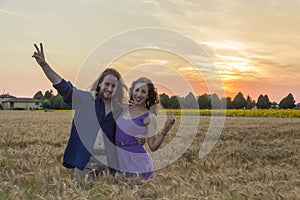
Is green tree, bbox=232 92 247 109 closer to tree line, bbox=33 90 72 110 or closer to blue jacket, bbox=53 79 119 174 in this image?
tree line, bbox=33 90 72 110

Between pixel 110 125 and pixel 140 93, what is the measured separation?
56 centimetres

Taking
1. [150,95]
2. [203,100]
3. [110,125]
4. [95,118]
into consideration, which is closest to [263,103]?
[203,100]

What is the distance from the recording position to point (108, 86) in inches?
214

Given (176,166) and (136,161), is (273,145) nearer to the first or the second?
(176,166)

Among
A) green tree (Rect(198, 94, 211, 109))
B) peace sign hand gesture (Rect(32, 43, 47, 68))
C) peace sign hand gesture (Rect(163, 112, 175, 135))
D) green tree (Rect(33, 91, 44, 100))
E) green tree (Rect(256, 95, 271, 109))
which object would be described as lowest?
peace sign hand gesture (Rect(163, 112, 175, 135))

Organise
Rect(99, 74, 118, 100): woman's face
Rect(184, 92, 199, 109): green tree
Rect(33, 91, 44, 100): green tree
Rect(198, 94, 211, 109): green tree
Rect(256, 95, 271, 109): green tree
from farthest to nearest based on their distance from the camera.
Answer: Rect(33, 91, 44, 100): green tree < Rect(256, 95, 271, 109): green tree < Rect(198, 94, 211, 109): green tree < Rect(184, 92, 199, 109): green tree < Rect(99, 74, 118, 100): woman's face

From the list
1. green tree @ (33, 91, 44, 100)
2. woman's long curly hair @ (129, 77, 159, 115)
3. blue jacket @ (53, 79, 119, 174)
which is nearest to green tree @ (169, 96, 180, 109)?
woman's long curly hair @ (129, 77, 159, 115)

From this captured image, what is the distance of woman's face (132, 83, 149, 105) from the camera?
5.62m

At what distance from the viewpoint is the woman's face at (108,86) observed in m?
5.43

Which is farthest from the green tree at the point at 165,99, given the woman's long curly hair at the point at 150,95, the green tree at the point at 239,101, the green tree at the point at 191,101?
the green tree at the point at 239,101

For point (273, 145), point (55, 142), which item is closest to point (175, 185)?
point (55, 142)

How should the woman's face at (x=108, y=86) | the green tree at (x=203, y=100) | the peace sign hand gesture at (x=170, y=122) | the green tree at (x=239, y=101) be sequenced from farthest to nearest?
the green tree at (x=239, y=101) → the green tree at (x=203, y=100) → the woman's face at (x=108, y=86) → the peace sign hand gesture at (x=170, y=122)

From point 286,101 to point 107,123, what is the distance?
3129 inches

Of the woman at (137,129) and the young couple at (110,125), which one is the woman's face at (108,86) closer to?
the young couple at (110,125)
